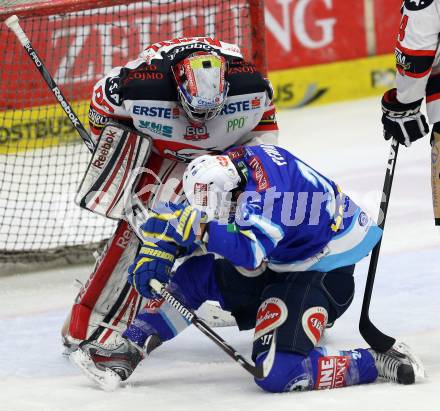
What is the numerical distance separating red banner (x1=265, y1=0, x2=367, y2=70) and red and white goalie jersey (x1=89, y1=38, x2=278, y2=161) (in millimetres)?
3794

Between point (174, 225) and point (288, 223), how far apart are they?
0.34m

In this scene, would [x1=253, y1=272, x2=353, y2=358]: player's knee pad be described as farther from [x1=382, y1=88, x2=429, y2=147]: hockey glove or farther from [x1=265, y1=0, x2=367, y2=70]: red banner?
[x1=265, y1=0, x2=367, y2=70]: red banner

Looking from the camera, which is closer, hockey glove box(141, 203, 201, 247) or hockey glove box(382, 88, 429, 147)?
hockey glove box(141, 203, 201, 247)

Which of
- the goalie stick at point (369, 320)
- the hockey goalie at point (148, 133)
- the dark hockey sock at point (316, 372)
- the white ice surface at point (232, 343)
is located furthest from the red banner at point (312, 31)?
the dark hockey sock at point (316, 372)

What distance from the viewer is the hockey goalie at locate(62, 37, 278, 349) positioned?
12.8 feet

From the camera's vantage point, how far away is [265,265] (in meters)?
3.63

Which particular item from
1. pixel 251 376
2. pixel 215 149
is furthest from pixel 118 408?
pixel 215 149

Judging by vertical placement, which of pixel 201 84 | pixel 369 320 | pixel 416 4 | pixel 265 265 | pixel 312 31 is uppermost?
pixel 416 4

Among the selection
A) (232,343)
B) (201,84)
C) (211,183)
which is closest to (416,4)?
(201,84)

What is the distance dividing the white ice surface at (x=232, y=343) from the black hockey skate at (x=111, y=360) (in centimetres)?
4

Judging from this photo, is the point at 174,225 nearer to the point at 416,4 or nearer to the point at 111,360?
the point at 111,360

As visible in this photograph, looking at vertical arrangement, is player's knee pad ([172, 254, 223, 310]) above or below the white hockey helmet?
below

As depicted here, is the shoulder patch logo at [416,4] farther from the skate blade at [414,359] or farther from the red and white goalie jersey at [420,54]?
the skate blade at [414,359]

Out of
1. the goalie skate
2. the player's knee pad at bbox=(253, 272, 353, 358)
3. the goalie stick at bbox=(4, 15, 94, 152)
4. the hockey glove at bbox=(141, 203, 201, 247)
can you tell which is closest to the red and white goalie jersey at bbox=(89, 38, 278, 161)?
the goalie stick at bbox=(4, 15, 94, 152)
